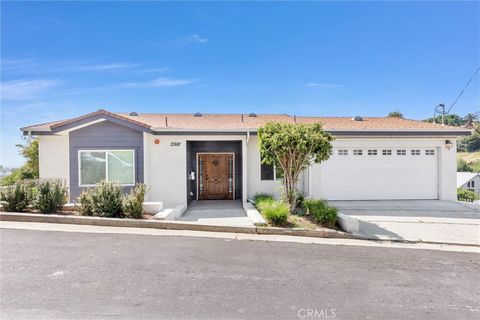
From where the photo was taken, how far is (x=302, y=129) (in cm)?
795

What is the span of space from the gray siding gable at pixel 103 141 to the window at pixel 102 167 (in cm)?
17

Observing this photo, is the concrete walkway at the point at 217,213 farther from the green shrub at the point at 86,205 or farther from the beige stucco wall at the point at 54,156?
the beige stucco wall at the point at 54,156

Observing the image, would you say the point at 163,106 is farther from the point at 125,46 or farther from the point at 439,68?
the point at 439,68

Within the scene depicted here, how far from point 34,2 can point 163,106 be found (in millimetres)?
8327

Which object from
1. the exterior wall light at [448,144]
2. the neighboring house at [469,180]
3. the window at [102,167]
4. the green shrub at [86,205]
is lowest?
the neighboring house at [469,180]

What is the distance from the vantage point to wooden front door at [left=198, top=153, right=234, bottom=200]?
1206 centimetres

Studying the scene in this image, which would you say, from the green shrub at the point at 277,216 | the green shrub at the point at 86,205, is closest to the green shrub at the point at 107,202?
the green shrub at the point at 86,205

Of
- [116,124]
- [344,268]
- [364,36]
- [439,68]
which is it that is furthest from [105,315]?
[439,68]

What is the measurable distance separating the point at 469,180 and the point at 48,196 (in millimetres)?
55403

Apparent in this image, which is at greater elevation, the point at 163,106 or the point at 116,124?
the point at 163,106

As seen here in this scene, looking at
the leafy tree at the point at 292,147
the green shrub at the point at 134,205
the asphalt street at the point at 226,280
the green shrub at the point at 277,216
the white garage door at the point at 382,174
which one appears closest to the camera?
the asphalt street at the point at 226,280

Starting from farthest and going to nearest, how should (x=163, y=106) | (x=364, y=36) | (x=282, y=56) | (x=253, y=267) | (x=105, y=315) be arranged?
(x=163, y=106)
(x=282, y=56)
(x=364, y=36)
(x=253, y=267)
(x=105, y=315)

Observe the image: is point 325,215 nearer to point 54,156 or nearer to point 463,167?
→ point 54,156

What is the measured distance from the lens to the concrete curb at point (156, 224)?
6.77m
